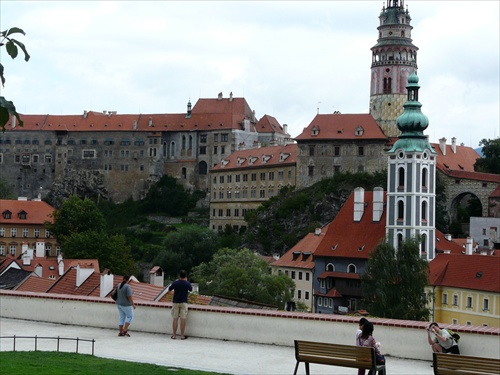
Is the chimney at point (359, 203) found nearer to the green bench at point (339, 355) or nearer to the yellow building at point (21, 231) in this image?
the yellow building at point (21, 231)

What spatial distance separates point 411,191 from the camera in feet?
200

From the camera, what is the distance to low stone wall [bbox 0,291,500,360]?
45.1 feet

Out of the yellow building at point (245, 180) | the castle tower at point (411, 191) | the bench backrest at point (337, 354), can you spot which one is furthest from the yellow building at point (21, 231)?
the bench backrest at point (337, 354)

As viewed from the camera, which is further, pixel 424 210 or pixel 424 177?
pixel 424 177

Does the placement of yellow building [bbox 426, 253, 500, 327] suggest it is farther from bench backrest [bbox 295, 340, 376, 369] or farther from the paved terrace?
bench backrest [bbox 295, 340, 376, 369]

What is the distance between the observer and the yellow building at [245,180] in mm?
88250

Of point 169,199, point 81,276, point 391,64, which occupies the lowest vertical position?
point 81,276

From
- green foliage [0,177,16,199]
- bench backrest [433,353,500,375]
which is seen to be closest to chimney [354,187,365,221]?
green foliage [0,177,16,199]

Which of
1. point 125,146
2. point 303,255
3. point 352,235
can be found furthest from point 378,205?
point 125,146

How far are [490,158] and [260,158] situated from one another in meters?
20.5

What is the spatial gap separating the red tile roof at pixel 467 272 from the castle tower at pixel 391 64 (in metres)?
33.1

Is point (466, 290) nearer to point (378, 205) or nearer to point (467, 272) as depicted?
point (467, 272)

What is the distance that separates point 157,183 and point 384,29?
31.1 m

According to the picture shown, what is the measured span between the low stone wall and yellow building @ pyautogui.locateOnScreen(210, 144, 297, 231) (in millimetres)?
69663
